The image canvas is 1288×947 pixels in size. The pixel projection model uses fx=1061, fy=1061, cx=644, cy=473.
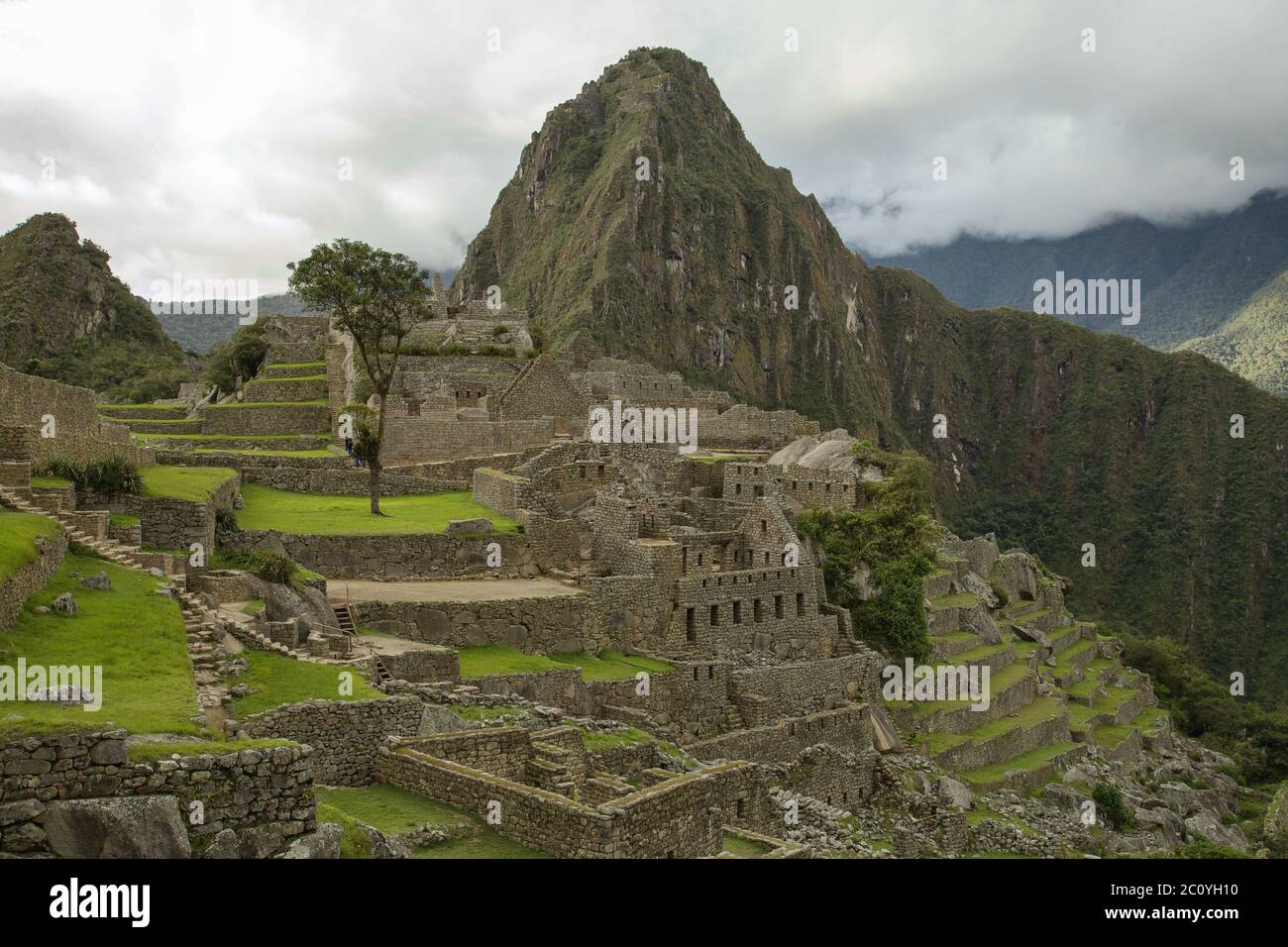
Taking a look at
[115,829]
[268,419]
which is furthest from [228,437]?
[115,829]

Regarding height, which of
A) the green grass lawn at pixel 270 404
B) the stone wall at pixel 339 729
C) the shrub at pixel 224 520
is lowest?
the stone wall at pixel 339 729

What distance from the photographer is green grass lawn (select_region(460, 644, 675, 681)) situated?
664 inches

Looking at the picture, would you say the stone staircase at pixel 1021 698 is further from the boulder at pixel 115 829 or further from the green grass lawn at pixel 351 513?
the boulder at pixel 115 829

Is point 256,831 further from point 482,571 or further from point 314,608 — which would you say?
point 482,571

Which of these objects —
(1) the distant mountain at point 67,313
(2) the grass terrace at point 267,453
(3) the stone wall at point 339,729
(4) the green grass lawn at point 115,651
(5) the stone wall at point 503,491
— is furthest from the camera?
(1) the distant mountain at point 67,313

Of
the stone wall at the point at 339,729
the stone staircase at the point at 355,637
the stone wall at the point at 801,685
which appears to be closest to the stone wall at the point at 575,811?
the stone wall at the point at 339,729

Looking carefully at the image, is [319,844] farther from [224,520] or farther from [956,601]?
[956,601]

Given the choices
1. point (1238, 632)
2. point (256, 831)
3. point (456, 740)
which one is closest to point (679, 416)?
Result: point (456, 740)

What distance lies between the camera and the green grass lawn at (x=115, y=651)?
768 centimetres

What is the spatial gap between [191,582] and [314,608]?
69.5 inches

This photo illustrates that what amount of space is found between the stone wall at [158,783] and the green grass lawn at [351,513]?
13.8m

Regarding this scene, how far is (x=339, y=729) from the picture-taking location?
11.0 meters

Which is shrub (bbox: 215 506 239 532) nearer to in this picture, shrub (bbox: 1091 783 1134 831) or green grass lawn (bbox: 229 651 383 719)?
green grass lawn (bbox: 229 651 383 719)

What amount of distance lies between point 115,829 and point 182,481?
15.1 m
